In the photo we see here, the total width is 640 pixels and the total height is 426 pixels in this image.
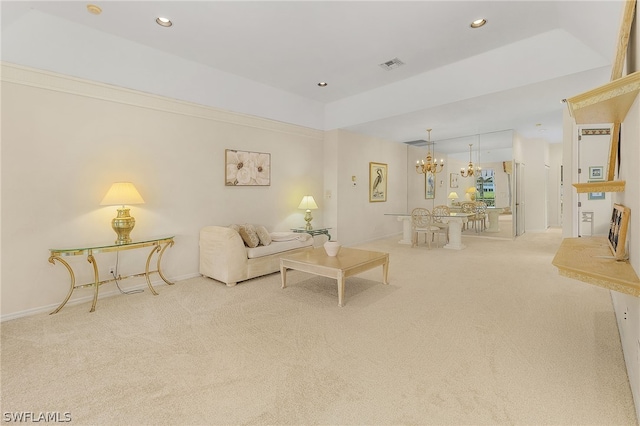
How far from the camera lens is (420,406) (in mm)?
1729

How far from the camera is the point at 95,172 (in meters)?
3.67

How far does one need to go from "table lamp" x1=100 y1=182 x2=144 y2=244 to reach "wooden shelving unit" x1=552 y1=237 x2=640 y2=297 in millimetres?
4103

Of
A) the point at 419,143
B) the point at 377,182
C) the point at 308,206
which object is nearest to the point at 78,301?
the point at 308,206

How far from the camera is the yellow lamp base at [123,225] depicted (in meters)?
3.58

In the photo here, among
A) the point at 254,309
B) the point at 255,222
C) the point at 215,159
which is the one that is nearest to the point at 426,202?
the point at 255,222

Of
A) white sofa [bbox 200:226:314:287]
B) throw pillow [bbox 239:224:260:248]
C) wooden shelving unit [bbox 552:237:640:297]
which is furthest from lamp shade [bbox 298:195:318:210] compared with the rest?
wooden shelving unit [bbox 552:237:640:297]

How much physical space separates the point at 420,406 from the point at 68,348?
2.73 m

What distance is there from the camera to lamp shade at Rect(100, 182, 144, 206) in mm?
3514

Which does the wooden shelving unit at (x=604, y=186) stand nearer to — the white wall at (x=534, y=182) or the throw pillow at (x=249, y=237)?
the throw pillow at (x=249, y=237)

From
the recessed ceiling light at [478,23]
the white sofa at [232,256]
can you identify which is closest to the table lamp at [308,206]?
the white sofa at [232,256]

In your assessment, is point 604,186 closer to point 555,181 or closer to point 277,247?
point 277,247

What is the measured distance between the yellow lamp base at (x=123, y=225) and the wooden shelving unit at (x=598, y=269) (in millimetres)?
4127

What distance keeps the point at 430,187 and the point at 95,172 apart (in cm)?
850

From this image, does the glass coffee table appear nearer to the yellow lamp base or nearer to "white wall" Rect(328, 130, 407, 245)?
the yellow lamp base
